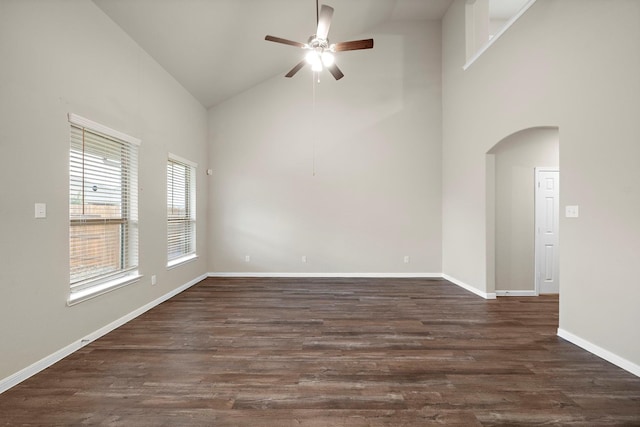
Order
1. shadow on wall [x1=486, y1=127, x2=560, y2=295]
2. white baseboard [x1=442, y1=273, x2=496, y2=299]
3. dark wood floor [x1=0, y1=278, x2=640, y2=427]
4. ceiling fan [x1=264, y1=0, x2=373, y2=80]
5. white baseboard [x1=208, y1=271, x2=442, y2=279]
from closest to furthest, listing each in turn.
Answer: dark wood floor [x1=0, y1=278, x2=640, y2=427], ceiling fan [x1=264, y1=0, x2=373, y2=80], white baseboard [x1=442, y1=273, x2=496, y2=299], shadow on wall [x1=486, y1=127, x2=560, y2=295], white baseboard [x1=208, y1=271, x2=442, y2=279]

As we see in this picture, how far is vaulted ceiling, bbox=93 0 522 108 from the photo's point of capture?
324 centimetres

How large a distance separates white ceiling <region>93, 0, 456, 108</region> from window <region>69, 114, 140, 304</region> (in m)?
1.30

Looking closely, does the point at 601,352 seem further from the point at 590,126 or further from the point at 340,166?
the point at 340,166

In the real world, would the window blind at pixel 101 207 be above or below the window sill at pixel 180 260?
above

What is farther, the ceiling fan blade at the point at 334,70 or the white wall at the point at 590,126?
the ceiling fan blade at the point at 334,70

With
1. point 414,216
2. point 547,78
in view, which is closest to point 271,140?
point 414,216

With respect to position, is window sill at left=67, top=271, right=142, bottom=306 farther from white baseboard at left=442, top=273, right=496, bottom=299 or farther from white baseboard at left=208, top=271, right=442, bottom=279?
white baseboard at left=442, top=273, right=496, bottom=299

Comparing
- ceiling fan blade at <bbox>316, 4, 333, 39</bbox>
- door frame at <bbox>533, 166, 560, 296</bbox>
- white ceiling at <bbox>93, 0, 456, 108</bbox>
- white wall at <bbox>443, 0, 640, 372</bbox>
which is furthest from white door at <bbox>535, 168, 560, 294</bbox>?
ceiling fan blade at <bbox>316, 4, 333, 39</bbox>

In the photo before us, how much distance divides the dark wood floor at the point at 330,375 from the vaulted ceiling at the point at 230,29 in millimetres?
3438

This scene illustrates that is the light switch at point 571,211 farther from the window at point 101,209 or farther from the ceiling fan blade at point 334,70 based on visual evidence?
the window at point 101,209

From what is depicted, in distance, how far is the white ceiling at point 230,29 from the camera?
3240mm

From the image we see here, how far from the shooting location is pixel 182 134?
464cm

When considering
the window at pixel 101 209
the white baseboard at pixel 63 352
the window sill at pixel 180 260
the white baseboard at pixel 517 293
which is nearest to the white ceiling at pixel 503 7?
the white baseboard at pixel 517 293

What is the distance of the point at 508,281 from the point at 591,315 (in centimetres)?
186
